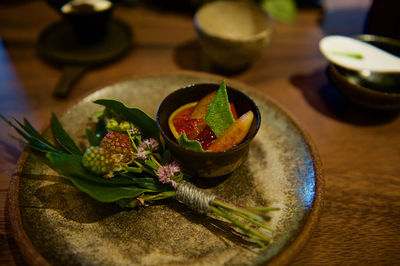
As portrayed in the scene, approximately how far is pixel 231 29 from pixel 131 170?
1.34 m

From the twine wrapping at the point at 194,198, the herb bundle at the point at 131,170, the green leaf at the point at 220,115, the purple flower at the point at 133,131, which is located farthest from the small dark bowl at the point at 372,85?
the purple flower at the point at 133,131

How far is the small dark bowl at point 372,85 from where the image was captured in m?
1.37

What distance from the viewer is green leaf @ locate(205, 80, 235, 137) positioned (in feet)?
3.54

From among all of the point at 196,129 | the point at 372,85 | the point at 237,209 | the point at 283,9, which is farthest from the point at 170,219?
the point at 283,9

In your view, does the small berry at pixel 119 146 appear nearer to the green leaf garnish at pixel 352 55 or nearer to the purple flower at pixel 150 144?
the purple flower at pixel 150 144

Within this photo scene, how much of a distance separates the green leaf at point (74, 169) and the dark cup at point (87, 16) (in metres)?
1.12

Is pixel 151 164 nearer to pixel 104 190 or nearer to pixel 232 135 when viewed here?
pixel 104 190

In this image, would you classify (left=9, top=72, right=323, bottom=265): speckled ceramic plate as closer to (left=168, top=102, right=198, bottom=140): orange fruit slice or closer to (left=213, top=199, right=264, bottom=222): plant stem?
(left=213, top=199, right=264, bottom=222): plant stem

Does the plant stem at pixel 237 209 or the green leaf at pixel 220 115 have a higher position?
the green leaf at pixel 220 115

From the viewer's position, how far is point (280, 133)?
4.21 feet

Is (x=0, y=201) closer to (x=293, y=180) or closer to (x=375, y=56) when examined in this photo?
(x=293, y=180)

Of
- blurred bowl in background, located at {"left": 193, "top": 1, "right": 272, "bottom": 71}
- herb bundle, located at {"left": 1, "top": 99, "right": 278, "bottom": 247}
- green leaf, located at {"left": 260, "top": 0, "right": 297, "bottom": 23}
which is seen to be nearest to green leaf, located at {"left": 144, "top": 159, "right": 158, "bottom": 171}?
herb bundle, located at {"left": 1, "top": 99, "right": 278, "bottom": 247}

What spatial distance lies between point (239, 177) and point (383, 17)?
140 cm

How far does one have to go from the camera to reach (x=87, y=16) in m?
1.75
